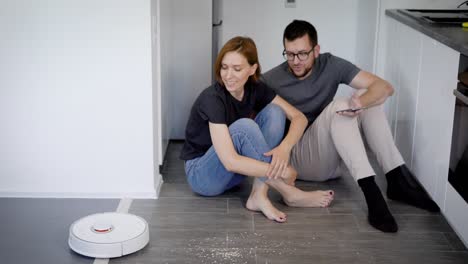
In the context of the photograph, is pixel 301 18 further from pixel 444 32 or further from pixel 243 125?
pixel 243 125

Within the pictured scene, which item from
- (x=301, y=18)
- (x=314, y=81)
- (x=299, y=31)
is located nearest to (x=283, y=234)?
(x=314, y=81)

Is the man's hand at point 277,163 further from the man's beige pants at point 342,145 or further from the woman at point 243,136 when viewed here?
the man's beige pants at point 342,145

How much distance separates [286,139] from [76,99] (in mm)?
947

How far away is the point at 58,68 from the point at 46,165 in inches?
17.9

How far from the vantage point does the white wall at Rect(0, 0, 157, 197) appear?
3.23 metres

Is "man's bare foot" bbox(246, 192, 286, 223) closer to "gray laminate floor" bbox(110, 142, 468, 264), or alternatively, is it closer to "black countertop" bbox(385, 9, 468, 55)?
"gray laminate floor" bbox(110, 142, 468, 264)

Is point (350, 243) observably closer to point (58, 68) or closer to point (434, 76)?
point (434, 76)

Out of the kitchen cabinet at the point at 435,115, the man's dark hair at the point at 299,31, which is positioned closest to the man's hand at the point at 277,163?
the man's dark hair at the point at 299,31

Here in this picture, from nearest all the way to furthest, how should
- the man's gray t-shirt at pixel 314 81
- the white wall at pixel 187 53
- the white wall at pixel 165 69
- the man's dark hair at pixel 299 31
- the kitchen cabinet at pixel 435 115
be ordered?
the kitchen cabinet at pixel 435 115, the man's dark hair at pixel 299 31, the man's gray t-shirt at pixel 314 81, the white wall at pixel 165 69, the white wall at pixel 187 53

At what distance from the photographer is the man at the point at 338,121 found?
10.6 feet

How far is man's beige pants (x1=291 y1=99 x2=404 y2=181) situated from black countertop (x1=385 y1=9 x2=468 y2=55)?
412 millimetres

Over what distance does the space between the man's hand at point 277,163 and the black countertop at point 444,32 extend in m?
0.81

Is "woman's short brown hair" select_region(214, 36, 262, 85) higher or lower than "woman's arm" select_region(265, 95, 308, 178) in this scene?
higher

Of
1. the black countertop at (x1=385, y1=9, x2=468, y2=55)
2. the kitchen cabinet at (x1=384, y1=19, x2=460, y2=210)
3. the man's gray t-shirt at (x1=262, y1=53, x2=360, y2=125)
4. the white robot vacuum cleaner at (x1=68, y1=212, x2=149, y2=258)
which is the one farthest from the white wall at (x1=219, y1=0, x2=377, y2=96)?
the white robot vacuum cleaner at (x1=68, y1=212, x2=149, y2=258)
